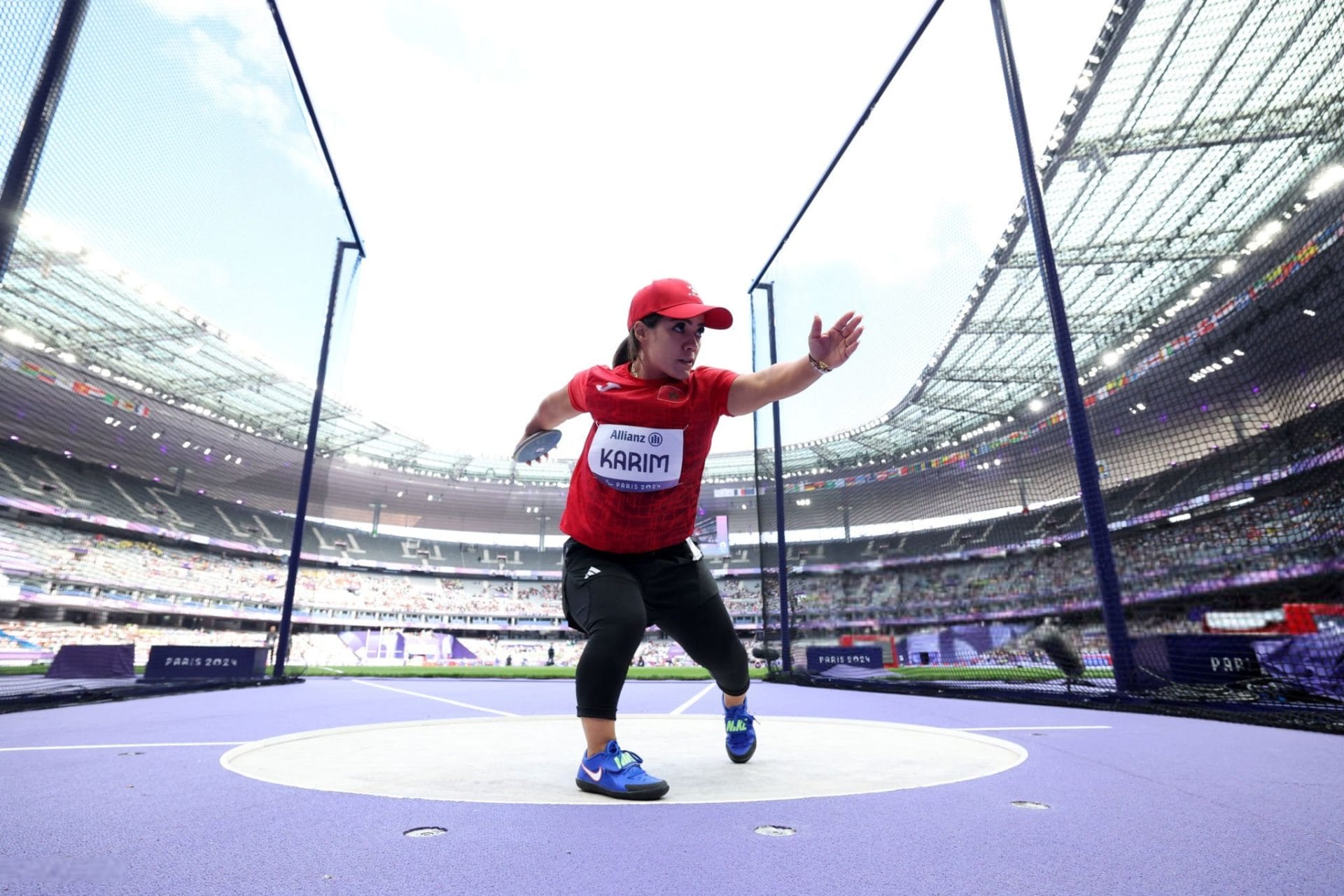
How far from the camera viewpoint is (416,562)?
37.2m

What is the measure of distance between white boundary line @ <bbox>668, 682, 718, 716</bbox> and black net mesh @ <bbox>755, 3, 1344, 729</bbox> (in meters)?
1.42

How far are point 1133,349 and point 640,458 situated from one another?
14.2 m

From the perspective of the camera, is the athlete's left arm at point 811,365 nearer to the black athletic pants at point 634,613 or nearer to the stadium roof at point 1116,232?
the black athletic pants at point 634,613

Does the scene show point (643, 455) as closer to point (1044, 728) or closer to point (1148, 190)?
point (1044, 728)

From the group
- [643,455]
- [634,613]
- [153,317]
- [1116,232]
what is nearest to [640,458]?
[643,455]

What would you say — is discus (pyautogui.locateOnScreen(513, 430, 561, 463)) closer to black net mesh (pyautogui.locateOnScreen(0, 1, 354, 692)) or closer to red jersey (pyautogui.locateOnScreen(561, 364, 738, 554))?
red jersey (pyautogui.locateOnScreen(561, 364, 738, 554))

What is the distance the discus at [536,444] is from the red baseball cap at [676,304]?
0.65 meters

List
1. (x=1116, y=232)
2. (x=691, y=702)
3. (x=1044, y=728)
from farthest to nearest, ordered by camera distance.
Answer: (x=1116, y=232), (x=691, y=702), (x=1044, y=728)

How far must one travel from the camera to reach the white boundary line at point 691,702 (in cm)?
499

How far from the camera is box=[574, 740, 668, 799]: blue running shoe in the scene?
66.2 inches

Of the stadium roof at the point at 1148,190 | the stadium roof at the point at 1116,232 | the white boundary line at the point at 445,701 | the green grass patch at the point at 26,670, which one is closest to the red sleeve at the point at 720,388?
the white boundary line at the point at 445,701

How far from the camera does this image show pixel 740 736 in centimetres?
232

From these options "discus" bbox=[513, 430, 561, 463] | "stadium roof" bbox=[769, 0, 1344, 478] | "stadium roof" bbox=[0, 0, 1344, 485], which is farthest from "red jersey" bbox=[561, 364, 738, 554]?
"stadium roof" bbox=[0, 0, 1344, 485]

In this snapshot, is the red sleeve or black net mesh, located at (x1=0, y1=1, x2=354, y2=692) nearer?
the red sleeve
